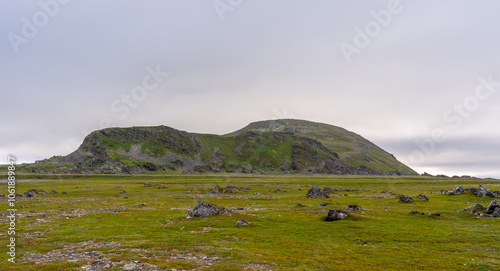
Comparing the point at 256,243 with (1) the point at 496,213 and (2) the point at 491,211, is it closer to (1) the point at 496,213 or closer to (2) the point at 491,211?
(1) the point at 496,213

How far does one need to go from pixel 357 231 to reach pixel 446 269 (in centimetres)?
1634

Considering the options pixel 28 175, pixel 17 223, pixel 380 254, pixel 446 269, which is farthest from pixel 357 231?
pixel 28 175

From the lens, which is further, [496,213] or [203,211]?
[203,211]

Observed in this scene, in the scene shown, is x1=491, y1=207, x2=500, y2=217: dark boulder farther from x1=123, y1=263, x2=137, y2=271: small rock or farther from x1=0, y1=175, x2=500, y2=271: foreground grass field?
x1=123, y1=263, x2=137, y2=271: small rock

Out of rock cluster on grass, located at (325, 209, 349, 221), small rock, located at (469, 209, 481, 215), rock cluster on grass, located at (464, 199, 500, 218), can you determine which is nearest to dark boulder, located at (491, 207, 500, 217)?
rock cluster on grass, located at (464, 199, 500, 218)

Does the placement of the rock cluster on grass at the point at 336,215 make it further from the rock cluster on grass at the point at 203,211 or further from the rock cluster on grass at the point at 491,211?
the rock cluster on grass at the point at 491,211

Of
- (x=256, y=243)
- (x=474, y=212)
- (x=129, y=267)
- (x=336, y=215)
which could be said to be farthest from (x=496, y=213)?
(x=129, y=267)

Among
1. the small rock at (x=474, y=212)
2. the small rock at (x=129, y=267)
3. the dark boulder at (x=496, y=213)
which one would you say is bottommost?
the small rock at (x=474, y=212)

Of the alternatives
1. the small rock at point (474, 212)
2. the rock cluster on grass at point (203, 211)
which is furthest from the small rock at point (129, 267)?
the small rock at point (474, 212)

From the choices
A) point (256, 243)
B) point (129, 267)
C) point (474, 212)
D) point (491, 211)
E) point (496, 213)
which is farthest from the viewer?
point (474, 212)

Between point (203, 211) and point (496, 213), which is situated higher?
point (203, 211)

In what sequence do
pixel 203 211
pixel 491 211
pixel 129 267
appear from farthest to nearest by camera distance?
pixel 491 211, pixel 203 211, pixel 129 267

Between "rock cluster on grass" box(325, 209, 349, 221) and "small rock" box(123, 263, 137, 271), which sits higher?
"small rock" box(123, 263, 137, 271)

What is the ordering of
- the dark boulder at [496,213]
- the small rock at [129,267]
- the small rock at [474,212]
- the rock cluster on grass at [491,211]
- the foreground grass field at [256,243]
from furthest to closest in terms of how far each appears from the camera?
the small rock at [474,212], the rock cluster on grass at [491,211], the dark boulder at [496,213], the foreground grass field at [256,243], the small rock at [129,267]
